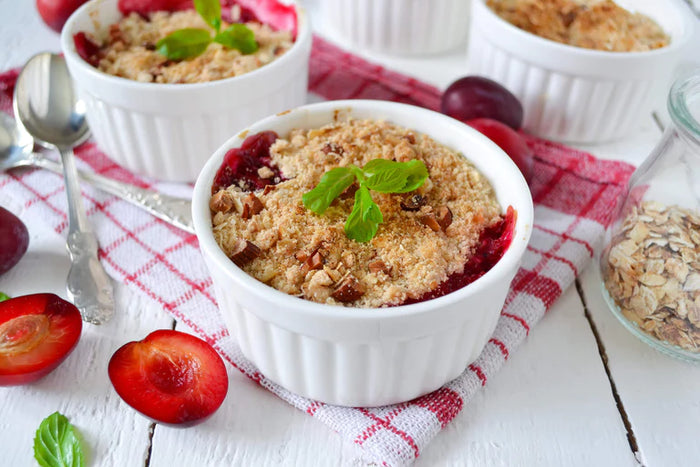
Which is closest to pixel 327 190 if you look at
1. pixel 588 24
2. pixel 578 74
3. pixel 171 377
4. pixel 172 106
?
pixel 171 377

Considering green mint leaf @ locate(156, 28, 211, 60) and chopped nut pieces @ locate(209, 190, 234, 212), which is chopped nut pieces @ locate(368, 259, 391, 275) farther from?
green mint leaf @ locate(156, 28, 211, 60)

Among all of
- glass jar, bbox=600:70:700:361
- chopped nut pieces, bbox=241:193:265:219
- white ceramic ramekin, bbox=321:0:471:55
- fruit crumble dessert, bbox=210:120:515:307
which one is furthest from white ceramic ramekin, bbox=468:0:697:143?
chopped nut pieces, bbox=241:193:265:219

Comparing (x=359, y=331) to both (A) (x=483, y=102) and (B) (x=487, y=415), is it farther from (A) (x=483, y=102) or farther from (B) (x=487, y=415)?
(A) (x=483, y=102)

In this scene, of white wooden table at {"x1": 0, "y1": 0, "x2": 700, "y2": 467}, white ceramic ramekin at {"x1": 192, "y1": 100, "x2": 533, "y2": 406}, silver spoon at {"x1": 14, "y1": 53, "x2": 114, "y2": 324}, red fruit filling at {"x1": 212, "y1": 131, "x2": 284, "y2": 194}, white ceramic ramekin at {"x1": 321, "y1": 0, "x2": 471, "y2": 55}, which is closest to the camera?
white ceramic ramekin at {"x1": 192, "y1": 100, "x2": 533, "y2": 406}

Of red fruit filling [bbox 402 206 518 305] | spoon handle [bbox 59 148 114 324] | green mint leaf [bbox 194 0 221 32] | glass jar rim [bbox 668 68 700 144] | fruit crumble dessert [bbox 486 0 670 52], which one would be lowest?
spoon handle [bbox 59 148 114 324]

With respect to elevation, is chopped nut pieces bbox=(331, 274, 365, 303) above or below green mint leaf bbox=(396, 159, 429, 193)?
below

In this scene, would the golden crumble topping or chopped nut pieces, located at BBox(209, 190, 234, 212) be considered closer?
chopped nut pieces, located at BBox(209, 190, 234, 212)

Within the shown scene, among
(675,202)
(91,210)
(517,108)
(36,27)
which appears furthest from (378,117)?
(36,27)
